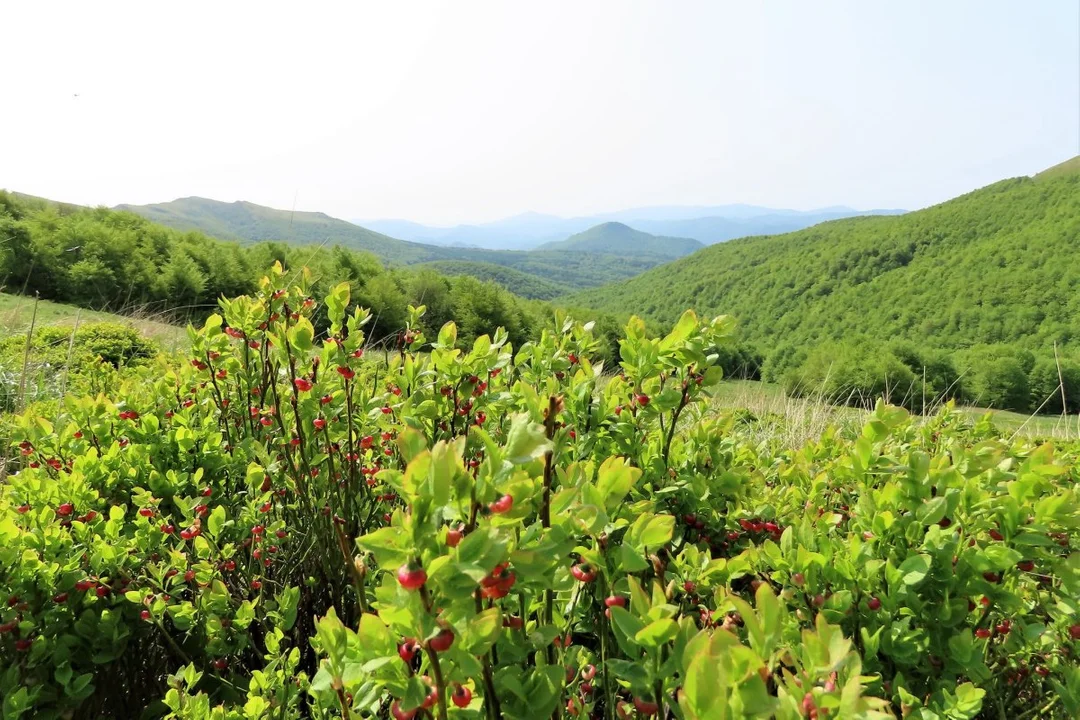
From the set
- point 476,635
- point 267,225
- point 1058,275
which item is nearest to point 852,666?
point 476,635

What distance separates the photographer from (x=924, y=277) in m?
61.8

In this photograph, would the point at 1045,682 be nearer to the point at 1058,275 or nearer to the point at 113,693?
the point at 113,693

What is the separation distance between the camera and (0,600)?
132 cm

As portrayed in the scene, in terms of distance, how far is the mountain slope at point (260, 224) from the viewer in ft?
471

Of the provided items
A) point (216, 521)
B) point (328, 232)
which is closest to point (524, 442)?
point (216, 521)

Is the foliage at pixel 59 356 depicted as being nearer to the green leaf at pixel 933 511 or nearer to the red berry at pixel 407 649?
the red berry at pixel 407 649

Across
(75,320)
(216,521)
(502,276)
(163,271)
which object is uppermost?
(502,276)

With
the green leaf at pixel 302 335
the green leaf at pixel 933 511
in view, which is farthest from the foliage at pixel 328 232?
the green leaf at pixel 933 511

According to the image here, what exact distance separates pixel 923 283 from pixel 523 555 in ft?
241

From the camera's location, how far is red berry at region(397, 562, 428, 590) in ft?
1.89

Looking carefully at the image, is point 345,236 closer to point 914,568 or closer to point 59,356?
point 59,356

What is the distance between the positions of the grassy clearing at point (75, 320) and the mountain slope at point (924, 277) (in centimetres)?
4704

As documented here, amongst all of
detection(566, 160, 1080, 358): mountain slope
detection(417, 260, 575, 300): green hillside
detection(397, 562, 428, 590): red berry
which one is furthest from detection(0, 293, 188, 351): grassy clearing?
detection(417, 260, 575, 300): green hillside

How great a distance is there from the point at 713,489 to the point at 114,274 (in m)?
20.1
